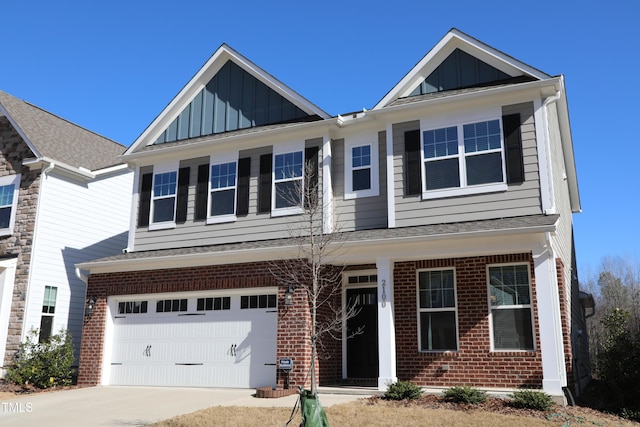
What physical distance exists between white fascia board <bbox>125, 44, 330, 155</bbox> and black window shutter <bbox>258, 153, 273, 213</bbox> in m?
1.68

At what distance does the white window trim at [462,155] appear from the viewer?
1298 cm

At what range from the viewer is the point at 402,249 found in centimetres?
1271

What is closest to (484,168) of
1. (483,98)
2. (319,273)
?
(483,98)

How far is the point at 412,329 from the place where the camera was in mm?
13039

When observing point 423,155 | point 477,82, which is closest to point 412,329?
point 423,155

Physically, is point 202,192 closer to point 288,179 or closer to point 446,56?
point 288,179

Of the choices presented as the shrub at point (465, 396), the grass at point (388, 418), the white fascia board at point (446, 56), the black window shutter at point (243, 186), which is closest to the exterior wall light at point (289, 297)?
the black window shutter at point (243, 186)

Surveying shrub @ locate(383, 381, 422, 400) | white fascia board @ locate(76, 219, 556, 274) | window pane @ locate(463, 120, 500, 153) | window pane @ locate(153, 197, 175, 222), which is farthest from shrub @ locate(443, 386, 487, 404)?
window pane @ locate(153, 197, 175, 222)

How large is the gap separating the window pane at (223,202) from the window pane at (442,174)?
539 centimetres

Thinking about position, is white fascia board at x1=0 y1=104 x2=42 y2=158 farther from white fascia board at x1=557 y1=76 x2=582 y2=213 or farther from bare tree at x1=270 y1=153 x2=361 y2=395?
white fascia board at x1=557 y1=76 x2=582 y2=213

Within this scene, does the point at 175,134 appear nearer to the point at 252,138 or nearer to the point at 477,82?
the point at 252,138

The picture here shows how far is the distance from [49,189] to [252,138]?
7.24 m

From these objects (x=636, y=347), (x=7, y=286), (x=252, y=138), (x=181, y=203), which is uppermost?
(x=252, y=138)

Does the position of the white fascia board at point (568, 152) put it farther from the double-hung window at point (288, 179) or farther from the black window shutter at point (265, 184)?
the black window shutter at point (265, 184)
